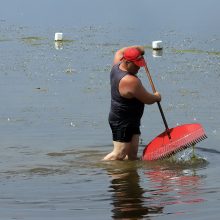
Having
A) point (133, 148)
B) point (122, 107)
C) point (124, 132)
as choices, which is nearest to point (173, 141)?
point (133, 148)

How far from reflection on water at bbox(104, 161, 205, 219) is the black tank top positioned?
0.63m

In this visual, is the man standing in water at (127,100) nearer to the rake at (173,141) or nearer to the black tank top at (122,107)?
the black tank top at (122,107)

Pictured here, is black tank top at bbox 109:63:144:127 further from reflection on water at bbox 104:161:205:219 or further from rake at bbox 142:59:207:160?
reflection on water at bbox 104:161:205:219

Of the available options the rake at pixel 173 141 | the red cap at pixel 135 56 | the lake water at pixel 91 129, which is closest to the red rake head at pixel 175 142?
the rake at pixel 173 141

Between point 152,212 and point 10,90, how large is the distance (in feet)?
32.7

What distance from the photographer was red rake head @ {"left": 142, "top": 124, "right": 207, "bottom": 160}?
12.0 m

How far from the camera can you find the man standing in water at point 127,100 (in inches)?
458

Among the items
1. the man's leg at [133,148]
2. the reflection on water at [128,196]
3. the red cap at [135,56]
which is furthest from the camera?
the man's leg at [133,148]

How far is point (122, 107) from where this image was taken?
11922mm

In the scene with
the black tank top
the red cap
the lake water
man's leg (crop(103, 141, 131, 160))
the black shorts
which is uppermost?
the red cap

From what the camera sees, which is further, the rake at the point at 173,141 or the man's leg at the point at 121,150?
the man's leg at the point at 121,150

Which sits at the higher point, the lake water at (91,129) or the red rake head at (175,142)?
the red rake head at (175,142)

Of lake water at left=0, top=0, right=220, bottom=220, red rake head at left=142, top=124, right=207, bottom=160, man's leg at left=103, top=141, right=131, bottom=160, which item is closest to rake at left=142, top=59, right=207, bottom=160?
red rake head at left=142, top=124, right=207, bottom=160

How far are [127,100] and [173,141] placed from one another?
851 millimetres
